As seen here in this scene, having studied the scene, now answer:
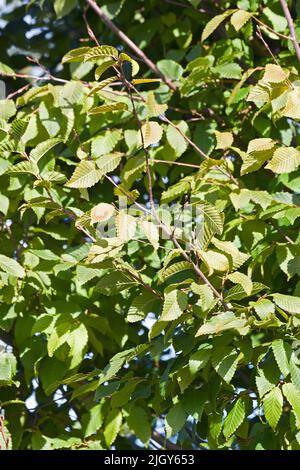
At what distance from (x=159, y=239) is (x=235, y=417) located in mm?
728

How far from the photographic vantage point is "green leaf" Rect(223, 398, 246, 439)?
7.40ft

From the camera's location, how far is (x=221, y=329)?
2.05 meters

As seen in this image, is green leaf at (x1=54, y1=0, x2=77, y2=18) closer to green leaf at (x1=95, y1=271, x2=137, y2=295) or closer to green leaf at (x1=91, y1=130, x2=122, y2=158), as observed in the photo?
green leaf at (x1=91, y1=130, x2=122, y2=158)

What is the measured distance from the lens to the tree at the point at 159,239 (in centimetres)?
218

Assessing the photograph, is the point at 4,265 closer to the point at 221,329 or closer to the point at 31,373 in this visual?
the point at 31,373

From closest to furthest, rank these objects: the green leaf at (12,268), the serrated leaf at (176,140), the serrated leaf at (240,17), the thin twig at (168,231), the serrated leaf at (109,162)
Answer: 1. the thin twig at (168,231)
2. the serrated leaf at (109,162)
3. the green leaf at (12,268)
4. the serrated leaf at (240,17)
5. the serrated leaf at (176,140)

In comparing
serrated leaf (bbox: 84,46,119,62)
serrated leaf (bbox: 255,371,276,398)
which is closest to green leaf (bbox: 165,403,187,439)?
serrated leaf (bbox: 255,371,276,398)

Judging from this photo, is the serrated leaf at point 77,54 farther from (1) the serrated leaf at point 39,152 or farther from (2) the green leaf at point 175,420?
(2) the green leaf at point 175,420

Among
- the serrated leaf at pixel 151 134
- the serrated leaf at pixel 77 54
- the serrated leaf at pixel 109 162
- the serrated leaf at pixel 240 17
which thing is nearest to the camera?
the serrated leaf at pixel 151 134

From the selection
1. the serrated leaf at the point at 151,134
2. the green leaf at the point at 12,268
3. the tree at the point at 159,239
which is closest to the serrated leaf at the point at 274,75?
the tree at the point at 159,239

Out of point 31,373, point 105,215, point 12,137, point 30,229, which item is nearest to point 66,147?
point 30,229

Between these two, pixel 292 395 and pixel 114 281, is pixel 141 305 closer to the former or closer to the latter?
pixel 114 281

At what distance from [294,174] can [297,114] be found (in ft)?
1.70

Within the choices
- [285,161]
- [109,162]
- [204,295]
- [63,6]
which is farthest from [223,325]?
[63,6]
